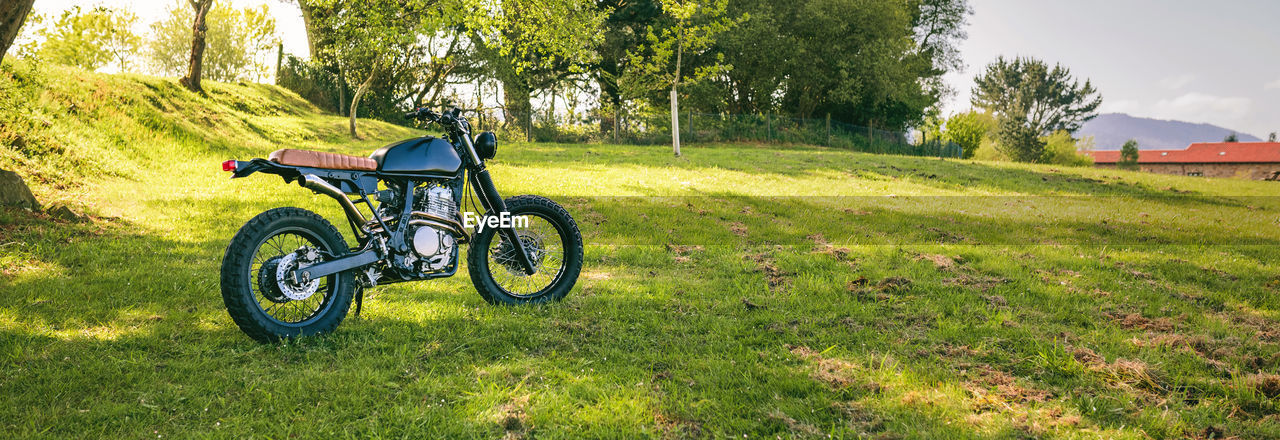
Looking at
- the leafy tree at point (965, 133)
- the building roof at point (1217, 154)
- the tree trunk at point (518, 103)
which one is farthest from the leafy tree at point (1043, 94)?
the tree trunk at point (518, 103)

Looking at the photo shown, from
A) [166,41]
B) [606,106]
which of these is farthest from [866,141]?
[166,41]

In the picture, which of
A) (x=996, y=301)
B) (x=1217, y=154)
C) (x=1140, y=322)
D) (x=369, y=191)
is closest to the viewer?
(x=369, y=191)

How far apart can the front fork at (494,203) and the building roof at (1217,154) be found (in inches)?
2981

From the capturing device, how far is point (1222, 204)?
1348 centimetres

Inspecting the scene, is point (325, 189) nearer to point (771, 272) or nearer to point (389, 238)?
point (389, 238)

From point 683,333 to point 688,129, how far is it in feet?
81.8

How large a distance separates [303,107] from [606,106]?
1161 centimetres

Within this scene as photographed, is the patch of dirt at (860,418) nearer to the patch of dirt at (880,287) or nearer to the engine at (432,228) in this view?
the patch of dirt at (880,287)

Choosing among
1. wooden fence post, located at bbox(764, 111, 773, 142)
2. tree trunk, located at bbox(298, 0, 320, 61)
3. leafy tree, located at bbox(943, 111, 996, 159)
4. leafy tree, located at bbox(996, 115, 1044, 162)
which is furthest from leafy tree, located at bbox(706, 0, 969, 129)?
leafy tree, located at bbox(996, 115, 1044, 162)

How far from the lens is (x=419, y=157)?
4516 mm

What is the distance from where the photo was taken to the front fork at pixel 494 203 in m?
5.02

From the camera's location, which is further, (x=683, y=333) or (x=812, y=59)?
(x=812, y=59)

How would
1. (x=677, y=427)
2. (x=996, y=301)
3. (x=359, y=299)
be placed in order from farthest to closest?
1. (x=996, y=301)
2. (x=359, y=299)
3. (x=677, y=427)

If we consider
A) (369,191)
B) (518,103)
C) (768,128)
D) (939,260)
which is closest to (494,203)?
(369,191)
